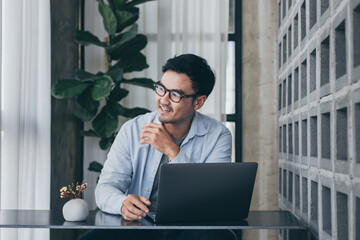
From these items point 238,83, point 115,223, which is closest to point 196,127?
point 115,223

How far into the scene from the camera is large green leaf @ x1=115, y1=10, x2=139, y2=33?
11.2 ft

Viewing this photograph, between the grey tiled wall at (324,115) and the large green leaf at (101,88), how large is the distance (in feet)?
4.29

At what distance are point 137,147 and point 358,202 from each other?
3.71 ft

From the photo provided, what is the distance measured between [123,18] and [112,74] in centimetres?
44

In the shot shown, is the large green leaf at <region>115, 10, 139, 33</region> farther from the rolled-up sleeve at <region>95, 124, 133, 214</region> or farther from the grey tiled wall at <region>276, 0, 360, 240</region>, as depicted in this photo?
the rolled-up sleeve at <region>95, 124, 133, 214</region>

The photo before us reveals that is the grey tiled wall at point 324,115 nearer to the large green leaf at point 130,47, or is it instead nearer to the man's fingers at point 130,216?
the man's fingers at point 130,216

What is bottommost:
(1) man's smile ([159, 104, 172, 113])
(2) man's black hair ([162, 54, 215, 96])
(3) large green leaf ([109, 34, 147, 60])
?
(1) man's smile ([159, 104, 172, 113])

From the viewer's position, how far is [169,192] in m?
1.57

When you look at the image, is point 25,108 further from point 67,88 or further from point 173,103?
point 173,103

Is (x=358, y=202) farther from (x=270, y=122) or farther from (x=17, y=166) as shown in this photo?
(x=270, y=122)

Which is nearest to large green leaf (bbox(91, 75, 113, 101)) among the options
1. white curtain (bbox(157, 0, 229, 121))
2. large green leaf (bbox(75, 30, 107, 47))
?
large green leaf (bbox(75, 30, 107, 47))

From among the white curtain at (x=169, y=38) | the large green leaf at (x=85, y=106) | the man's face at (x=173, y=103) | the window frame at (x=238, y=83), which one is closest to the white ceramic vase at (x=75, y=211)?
the man's face at (x=173, y=103)


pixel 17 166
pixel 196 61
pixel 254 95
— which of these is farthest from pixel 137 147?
pixel 254 95

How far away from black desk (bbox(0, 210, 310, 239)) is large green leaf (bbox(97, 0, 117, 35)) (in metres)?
1.87
